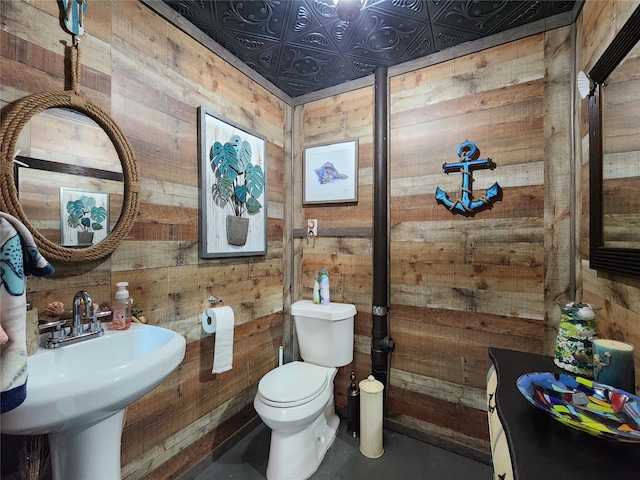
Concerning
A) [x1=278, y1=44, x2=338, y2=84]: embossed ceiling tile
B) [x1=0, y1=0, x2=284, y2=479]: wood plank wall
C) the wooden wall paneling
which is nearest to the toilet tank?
[x1=0, y1=0, x2=284, y2=479]: wood plank wall

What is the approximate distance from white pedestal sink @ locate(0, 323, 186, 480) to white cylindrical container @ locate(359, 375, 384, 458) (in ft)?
3.84

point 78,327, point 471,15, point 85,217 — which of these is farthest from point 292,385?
point 471,15

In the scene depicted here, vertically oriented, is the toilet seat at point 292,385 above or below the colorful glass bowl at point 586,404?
below

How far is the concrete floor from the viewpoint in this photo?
1.53 m

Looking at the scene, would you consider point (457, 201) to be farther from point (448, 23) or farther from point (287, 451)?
point (287, 451)

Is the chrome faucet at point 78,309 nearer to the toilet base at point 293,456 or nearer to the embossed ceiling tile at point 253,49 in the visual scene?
the toilet base at point 293,456

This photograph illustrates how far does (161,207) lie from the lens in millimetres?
1407

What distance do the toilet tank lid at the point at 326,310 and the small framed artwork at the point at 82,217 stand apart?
1181mm

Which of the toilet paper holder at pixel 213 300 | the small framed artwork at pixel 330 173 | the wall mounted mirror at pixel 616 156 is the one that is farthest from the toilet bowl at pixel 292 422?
the wall mounted mirror at pixel 616 156

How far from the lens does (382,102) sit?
192 cm

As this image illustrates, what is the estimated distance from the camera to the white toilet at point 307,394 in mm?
1442

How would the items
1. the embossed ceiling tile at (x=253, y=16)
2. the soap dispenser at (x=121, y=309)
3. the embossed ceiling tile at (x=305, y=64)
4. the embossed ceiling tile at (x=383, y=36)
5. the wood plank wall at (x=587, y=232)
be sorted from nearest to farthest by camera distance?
the wood plank wall at (x=587, y=232)
the soap dispenser at (x=121, y=309)
the embossed ceiling tile at (x=253, y=16)
the embossed ceiling tile at (x=383, y=36)
the embossed ceiling tile at (x=305, y=64)

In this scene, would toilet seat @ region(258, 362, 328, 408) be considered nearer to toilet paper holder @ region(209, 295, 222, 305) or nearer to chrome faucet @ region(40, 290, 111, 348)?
toilet paper holder @ region(209, 295, 222, 305)

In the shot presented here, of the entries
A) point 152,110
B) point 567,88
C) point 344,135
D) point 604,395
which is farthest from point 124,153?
point 567,88
